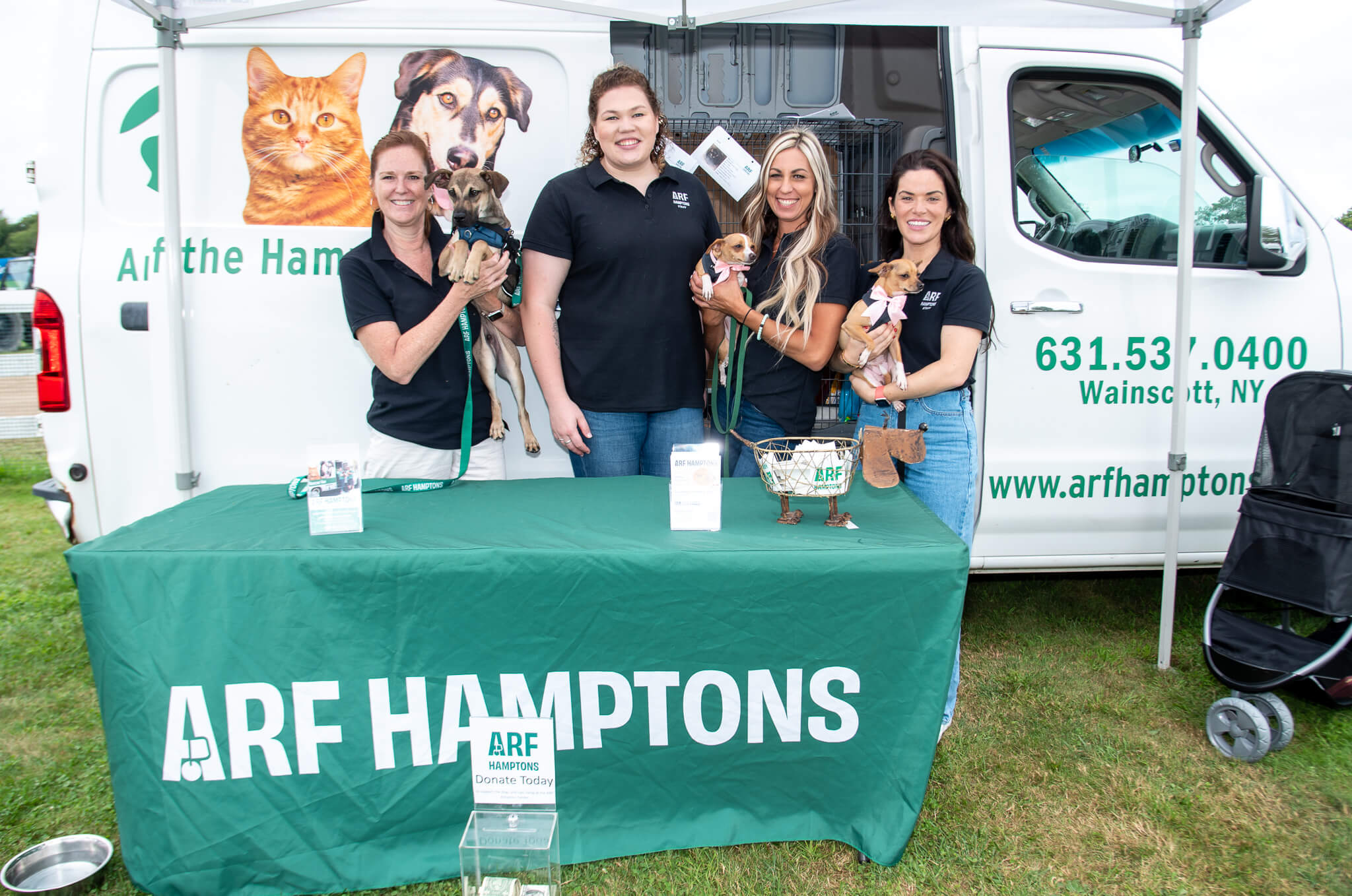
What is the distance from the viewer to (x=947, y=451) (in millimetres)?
2307

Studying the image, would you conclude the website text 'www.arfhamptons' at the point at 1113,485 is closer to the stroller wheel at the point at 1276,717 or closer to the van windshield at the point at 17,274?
the stroller wheel at the point at 1276,717

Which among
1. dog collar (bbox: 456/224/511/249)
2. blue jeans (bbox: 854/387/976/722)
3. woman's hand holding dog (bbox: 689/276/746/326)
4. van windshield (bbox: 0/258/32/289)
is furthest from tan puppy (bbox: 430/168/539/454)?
van windshield (bbox: 0/258/32/289)

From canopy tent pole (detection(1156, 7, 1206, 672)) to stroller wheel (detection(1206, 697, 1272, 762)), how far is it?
1.58ft

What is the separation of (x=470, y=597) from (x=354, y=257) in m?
1.10

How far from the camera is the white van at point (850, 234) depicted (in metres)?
2.64

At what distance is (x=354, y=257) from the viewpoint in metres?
2.30

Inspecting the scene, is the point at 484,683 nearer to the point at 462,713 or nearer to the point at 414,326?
the point at 462,713

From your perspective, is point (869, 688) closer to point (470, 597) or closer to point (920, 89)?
point (470, 597)

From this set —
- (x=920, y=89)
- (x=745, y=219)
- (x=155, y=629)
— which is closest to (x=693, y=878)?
(x=155, y=629)

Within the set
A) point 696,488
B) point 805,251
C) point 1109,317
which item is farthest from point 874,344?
point 1109,317

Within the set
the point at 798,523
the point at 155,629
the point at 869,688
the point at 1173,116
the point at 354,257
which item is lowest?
the point at 869,688

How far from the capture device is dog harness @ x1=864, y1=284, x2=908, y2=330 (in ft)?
7.09

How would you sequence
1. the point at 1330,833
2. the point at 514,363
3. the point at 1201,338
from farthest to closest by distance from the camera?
the point at 1201,338 < the point at 514,363 < the point at 1330,833

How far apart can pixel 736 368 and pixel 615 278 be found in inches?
17.7
